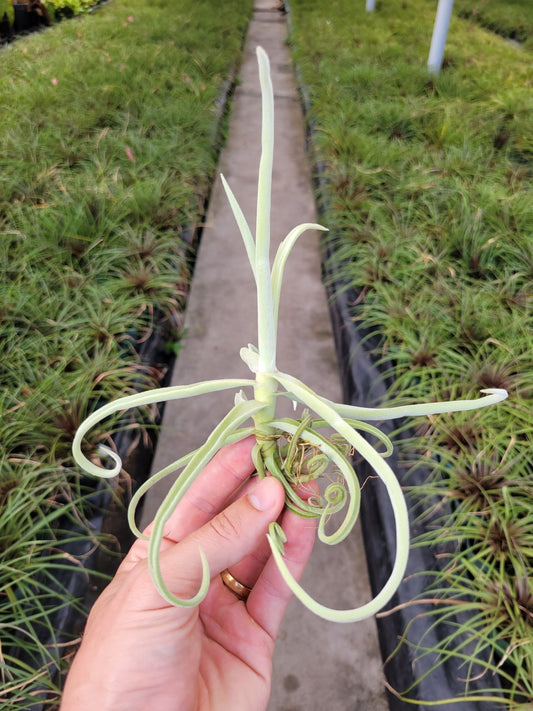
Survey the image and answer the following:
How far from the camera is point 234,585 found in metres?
0.89

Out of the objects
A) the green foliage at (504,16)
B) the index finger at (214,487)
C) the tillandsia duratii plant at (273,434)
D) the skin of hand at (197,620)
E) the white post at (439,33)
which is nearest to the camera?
the tillandsia duratii plant at (273,434)

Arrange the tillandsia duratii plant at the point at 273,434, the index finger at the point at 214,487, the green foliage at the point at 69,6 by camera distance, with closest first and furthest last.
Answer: the tillandsia duratii plant at the point at 273,434 → the index finger at the point at 214,487 → the green foliage at the point at 69,6

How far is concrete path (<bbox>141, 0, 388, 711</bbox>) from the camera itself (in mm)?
1149

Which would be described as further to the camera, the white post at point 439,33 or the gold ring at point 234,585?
the white post at point 439,33

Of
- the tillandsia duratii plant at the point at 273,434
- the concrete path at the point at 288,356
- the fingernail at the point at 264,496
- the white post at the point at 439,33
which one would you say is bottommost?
the concrete path at the point at 288,356

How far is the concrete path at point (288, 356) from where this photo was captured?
115 centimetres

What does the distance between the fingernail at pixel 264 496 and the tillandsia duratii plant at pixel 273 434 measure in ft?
0.12

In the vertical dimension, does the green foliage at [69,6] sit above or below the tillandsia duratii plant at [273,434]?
above

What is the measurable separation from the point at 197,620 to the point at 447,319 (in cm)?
117

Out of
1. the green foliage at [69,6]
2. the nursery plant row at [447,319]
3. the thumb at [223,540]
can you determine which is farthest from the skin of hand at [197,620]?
the green foliage at [69,6]

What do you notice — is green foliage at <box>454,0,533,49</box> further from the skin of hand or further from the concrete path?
the skin of hand

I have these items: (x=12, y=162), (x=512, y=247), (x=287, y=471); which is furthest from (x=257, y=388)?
(x=12, y=162)

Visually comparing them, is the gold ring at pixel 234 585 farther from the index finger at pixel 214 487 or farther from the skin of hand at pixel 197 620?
the index finger at pixel 214 487

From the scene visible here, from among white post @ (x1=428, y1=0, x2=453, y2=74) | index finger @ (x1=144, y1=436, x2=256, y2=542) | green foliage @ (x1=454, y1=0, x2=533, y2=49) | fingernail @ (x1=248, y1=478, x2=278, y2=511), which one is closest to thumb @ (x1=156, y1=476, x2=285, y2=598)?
fingernail @ (x1=248, y1=478, x2=278, y2=511)
